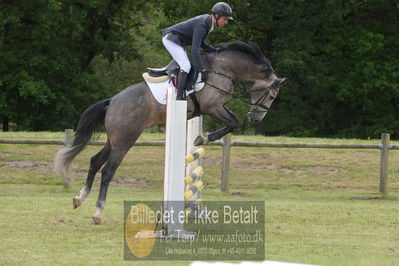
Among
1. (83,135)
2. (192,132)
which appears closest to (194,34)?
(192,132)

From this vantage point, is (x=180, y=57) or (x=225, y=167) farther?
(x=225, y=167)

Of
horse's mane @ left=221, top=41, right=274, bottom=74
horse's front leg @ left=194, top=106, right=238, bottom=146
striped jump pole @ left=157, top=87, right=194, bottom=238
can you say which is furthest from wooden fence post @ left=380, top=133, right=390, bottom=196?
striped jump pole @ left=157, top=87, right=194, bottom=238

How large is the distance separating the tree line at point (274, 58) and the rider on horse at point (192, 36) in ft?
60.2

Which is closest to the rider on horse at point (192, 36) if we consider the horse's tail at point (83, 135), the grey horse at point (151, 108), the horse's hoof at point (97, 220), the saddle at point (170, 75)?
the saddle at point (170, 75)

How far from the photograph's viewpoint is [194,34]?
27.7 feet

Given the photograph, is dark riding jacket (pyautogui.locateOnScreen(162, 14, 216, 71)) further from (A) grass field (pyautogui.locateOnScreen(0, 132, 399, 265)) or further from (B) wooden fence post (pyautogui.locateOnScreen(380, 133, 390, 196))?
(B) wooden fence post (pyautogui.locateOnScreen(380, 133, 390, 196))

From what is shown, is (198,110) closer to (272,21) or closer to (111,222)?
(111,222)

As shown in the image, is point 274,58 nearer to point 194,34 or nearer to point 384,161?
point 384,161

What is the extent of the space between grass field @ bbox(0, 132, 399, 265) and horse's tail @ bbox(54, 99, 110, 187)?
2.07ft

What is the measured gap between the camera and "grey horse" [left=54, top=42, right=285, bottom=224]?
29.0ft

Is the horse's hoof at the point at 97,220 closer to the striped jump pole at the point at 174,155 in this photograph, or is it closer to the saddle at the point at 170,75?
the striped jump pole at the point at 174,155

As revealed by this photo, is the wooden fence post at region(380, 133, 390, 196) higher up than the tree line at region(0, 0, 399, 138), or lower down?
lower down

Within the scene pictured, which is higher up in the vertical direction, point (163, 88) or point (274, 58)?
point (274, 58)

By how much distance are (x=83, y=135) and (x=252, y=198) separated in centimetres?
463
